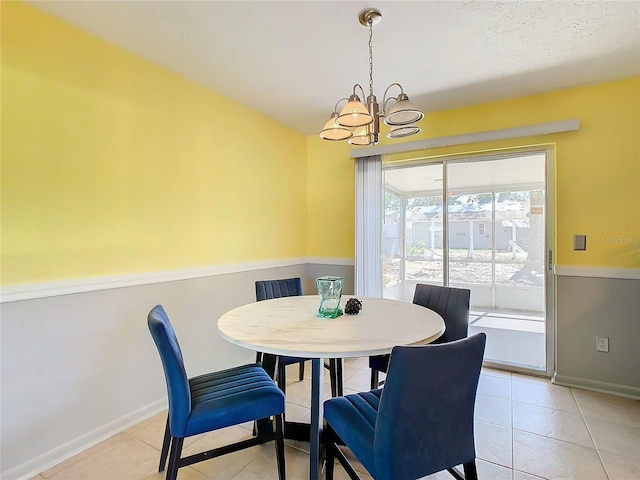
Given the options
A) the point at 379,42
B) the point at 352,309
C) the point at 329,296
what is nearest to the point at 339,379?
the point at 352,309

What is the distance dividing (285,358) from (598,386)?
2.50m

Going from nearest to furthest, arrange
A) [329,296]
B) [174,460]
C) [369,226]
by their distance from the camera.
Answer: [174,460] → [329,296] → [369,226]

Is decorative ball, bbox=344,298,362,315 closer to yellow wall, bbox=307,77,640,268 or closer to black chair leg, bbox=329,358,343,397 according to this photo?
black chair leg, bbox=329,358,343,397

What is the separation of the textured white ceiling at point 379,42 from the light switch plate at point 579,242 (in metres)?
1.23

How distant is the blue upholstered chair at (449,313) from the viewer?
2.08 meters

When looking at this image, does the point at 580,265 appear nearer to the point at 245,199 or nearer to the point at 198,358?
the point at 245,199

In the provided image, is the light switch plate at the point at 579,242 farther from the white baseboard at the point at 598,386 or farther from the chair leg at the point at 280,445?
the chair leg at the point at 280,445

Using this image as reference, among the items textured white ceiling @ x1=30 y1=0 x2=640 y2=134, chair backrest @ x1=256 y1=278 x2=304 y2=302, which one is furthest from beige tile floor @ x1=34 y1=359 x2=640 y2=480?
textured white ceiling @ x1=30 y1=0 x2=640 y2=134

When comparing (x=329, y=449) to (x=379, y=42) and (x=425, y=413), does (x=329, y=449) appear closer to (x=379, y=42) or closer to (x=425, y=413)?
(x=425, y=413)

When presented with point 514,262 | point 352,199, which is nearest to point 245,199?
point 352,199

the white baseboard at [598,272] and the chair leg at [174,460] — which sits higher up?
the white baseboard at [598,272]

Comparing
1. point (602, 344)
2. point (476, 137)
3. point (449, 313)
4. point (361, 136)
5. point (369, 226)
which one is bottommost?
point (602, 344)

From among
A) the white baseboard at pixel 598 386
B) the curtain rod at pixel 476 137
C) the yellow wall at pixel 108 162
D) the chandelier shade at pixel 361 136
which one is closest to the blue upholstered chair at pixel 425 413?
the chandelier shade at pixel 361 136

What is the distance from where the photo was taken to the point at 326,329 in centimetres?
154
